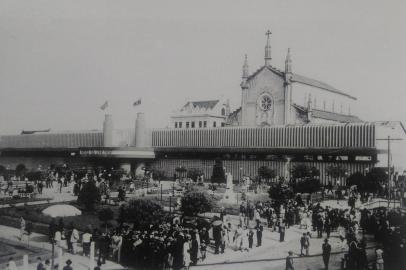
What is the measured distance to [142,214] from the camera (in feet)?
64.0

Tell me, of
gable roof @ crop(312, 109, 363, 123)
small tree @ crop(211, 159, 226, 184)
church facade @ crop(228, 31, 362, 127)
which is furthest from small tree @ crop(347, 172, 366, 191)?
gable roof @ crop(312, 109, 363, 123)

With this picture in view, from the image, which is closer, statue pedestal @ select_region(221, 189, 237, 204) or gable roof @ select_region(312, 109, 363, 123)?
statue pedestal @ select_region(221, 189, 237, 204)

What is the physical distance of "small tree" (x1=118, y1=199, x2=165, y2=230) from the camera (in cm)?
1936

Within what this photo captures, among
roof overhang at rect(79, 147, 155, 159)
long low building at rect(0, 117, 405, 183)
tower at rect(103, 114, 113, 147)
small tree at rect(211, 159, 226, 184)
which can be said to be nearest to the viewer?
long low building at rect(0, 117, 405, 183)

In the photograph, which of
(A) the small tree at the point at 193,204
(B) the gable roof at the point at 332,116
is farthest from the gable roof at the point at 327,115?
(A) the small tree at the point at 193,204

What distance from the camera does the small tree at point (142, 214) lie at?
19.4 meters

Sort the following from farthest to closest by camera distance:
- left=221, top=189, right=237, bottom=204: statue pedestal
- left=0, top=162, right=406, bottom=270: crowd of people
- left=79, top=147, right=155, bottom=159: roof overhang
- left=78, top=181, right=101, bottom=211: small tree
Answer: left=79, top=147, right=155, bottom=159: roof overhang
left=221, top=189, right=237, bottom=204: statue pedestal
left=78, top=181, right=101, bottom=211: small tree
left=0, top=162, right=406, bottom=270: crowd of people

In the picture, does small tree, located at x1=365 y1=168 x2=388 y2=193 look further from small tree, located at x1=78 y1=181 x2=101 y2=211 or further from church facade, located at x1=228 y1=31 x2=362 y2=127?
church facade, located at x1=228 y1=31 x2=362 y2=127

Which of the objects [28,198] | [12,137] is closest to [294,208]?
[28,198]

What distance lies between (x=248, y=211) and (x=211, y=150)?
34.7 m

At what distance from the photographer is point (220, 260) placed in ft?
65.0

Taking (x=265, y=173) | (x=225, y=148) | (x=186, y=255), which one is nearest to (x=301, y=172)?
(x=265, y=173)

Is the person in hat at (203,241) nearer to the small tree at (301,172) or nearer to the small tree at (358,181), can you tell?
the small tree at (358,181)

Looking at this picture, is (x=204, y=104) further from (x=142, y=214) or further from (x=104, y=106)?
(x=142, y=214)
